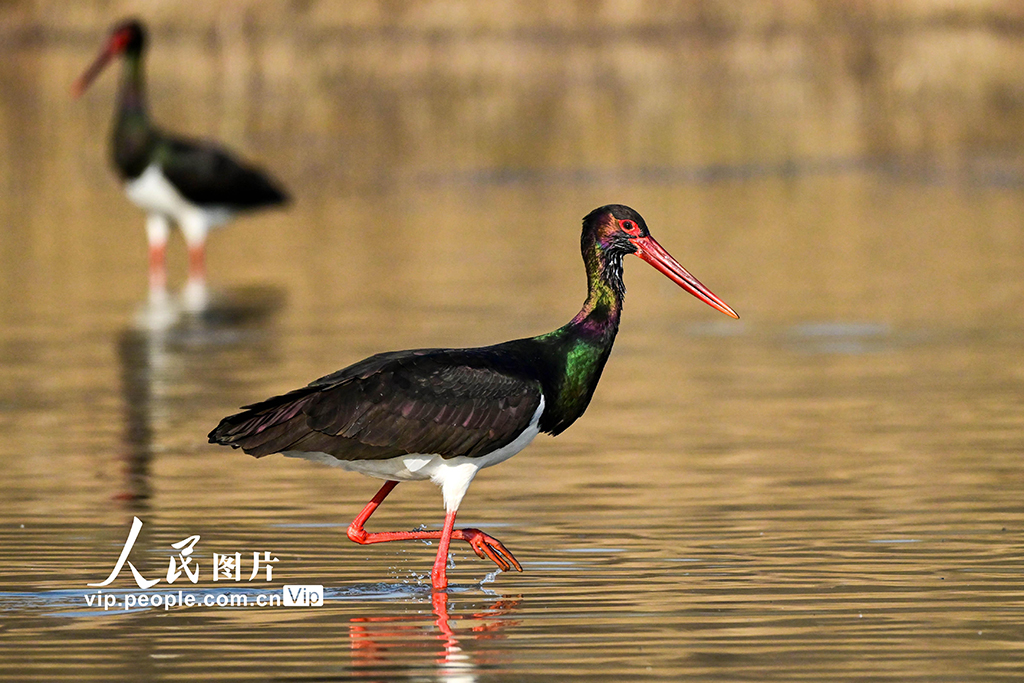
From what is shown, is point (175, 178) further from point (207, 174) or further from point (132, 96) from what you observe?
point (132, 96)

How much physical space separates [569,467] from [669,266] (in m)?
2.35

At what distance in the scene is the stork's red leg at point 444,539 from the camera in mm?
8969

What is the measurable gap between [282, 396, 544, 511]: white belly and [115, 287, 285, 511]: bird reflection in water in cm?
204

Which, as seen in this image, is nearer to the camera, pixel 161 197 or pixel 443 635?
pixel 443 635

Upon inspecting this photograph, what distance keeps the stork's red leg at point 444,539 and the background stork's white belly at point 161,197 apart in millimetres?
14491

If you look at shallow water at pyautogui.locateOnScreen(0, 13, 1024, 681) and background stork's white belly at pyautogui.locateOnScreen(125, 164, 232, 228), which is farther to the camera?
background stork's white belly at pyautogui.locateOnScreen(125, 164, 232, 228)

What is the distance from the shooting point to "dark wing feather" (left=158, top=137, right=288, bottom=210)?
Answer: 23.5 meters

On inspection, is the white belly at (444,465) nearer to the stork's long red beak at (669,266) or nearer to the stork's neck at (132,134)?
the stork's long red beak at (669,266)

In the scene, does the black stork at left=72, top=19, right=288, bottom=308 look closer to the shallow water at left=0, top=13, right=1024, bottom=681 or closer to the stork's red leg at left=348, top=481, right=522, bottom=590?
the shallow water at left=0, top=13, right=1024, bottom=681

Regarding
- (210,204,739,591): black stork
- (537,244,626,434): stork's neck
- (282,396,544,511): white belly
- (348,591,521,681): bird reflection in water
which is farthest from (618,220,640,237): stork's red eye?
(348,591,521,681): bird reflection in water

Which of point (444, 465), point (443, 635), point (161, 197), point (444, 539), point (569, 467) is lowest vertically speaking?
point (443, 635)

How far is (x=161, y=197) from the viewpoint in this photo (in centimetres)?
2347

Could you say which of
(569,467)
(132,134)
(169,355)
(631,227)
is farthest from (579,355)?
(132,134)

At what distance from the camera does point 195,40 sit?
49688mm
